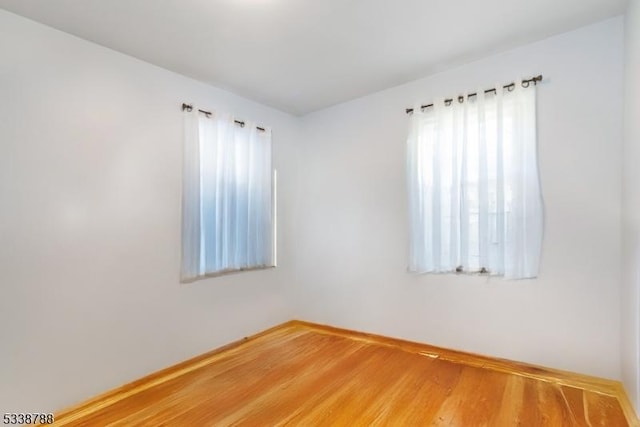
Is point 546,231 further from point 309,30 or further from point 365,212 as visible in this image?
point 309,30

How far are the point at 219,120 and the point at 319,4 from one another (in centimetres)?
143

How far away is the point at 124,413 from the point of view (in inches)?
74.9

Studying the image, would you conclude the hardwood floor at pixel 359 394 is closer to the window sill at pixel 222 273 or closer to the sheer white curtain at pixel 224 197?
the window sill at pixel 222 273

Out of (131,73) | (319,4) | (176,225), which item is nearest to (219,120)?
(131,73)

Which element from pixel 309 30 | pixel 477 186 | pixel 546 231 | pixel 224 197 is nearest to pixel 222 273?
pixel 224 197

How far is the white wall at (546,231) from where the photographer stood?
2.05 m

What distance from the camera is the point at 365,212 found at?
10.3 ft

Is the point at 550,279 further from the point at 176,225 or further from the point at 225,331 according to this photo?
the point at 176,225

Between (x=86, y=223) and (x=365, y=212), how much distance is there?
2.32 m

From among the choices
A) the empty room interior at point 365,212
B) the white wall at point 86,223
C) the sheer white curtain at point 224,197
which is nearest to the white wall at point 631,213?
the empty room interior at point 365,212

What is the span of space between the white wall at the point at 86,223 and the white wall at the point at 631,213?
293 cm

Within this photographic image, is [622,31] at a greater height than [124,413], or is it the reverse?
[622,31]

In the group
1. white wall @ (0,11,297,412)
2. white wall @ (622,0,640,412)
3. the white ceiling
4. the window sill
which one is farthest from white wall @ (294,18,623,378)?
white wall @ (0,11,297,412)

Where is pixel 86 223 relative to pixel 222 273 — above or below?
above
